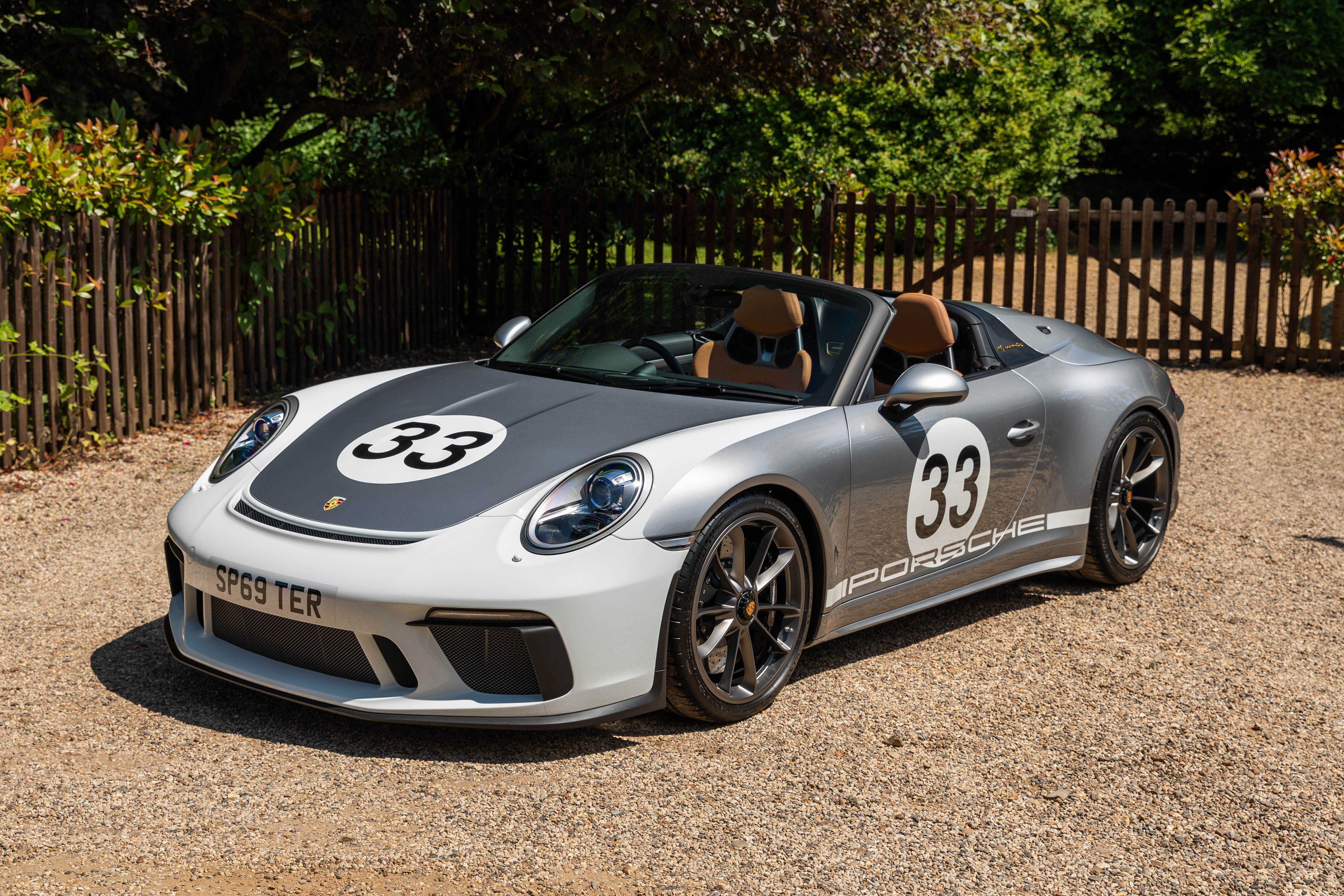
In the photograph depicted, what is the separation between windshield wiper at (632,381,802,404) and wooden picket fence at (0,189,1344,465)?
14.5 feet

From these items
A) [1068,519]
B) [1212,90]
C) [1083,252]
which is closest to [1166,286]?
[1083,252]

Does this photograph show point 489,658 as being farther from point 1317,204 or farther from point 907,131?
point 907,131

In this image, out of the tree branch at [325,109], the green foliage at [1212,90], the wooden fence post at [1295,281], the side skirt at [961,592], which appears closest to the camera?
the side skirt at [961,592]

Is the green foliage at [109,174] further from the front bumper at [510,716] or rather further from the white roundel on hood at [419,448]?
the front bumper at [510,716]

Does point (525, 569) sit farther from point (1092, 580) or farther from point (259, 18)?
point (259, 18)

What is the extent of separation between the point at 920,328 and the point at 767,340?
621 mm

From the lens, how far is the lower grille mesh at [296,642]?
3850 millimetres

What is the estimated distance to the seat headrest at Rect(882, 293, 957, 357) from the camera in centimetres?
521

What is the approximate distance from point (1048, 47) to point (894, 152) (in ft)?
14.4

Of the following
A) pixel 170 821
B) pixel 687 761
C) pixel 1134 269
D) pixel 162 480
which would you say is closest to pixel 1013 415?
pixel 687 761

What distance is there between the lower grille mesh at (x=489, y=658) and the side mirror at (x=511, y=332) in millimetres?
1849

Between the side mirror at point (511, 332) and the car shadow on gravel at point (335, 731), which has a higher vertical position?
the side mirror at point (511, 332)

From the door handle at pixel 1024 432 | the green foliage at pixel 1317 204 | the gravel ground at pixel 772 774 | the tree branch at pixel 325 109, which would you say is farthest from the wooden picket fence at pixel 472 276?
the door handle at pixel 1024 432

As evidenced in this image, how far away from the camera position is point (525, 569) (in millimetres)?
3738
